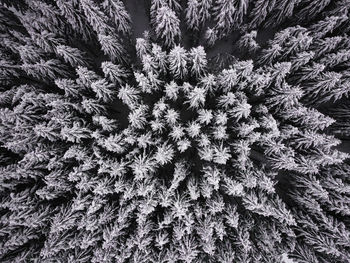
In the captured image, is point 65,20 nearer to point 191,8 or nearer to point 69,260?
point 191,8

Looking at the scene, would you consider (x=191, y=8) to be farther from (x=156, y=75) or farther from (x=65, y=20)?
(x=65, y=20)

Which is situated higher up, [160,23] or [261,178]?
[160,23]

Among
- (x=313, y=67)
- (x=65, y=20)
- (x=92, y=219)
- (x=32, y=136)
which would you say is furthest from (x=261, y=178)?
(x=65, y=20)

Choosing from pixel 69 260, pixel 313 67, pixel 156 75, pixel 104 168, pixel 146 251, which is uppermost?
pixel 313 67

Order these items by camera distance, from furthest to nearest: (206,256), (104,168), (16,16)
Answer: (16,16), (206,256), (104,168)

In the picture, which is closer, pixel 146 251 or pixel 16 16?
pixel 146 251

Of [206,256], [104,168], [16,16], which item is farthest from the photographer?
[16,16]
